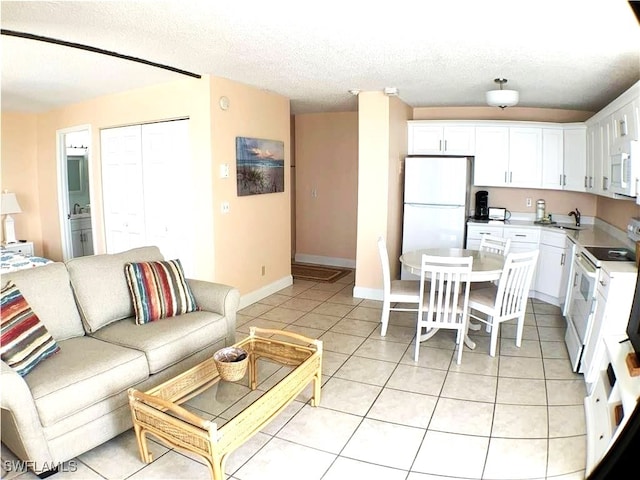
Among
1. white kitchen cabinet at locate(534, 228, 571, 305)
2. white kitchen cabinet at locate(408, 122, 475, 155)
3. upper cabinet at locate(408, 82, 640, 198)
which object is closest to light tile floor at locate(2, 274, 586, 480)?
white kitchen cabinet at locate(534, 228, 571, 305)

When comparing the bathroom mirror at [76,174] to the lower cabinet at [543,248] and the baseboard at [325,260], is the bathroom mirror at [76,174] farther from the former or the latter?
the lower cabinet at [543,248]

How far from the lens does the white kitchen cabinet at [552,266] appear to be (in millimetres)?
4598

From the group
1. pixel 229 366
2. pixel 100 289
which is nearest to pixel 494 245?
pixel 229 366

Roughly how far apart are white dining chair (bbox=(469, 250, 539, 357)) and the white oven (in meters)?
0.37

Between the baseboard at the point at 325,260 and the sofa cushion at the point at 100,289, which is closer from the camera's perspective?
the sofa cushion at the point at 100,289

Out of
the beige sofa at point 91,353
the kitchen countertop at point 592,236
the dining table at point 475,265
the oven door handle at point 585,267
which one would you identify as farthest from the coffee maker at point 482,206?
the beige sofa at point 91,353

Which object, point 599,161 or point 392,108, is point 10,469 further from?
point 599,161

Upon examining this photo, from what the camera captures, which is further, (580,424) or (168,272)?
(168,272)

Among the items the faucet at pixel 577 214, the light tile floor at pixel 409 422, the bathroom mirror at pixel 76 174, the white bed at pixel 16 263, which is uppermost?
the bathroom mirror at pixel 76 174

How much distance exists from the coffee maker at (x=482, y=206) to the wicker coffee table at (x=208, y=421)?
364 centimetres

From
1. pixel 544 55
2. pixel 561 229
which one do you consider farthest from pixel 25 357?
pixel 561 229

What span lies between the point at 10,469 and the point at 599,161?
512cm

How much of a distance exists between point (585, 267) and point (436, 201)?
1.98 m

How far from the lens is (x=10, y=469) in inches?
84.0
